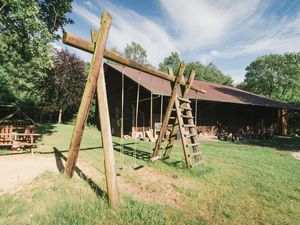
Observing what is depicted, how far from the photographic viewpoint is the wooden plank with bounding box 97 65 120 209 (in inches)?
189

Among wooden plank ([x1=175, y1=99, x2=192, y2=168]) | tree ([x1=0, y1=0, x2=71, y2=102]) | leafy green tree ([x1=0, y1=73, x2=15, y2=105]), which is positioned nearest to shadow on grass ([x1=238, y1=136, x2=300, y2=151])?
wooden plank ([x1=175, y1=99, x2=192, y2=168])

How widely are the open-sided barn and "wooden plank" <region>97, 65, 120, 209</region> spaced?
28.7ft

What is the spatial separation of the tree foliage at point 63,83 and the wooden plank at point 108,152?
19474mm

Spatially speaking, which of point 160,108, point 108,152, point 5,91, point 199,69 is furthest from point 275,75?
point 108,152

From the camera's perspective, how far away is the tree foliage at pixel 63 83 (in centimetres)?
2333

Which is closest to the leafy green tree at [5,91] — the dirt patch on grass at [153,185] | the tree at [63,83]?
the tree at [63,83]

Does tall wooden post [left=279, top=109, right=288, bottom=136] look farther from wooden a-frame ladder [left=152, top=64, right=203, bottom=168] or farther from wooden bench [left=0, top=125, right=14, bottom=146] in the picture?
wooden bench [left=0, top=125, right=14, bottom=146]

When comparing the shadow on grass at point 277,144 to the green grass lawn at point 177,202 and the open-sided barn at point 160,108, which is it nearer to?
the open-sided barn at point 160,108

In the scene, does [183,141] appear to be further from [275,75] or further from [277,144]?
[275,75]

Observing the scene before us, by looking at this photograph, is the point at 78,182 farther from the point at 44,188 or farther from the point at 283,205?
the point at 283,205

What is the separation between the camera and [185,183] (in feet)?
21.3

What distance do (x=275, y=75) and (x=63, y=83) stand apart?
37.8m

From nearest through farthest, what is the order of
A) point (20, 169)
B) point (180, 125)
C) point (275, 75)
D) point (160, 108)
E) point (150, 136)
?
point (20, 169) < point (180, 125) < point (150, 136) < point (160, 108) < point (275, 75)

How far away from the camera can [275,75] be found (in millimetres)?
45344
